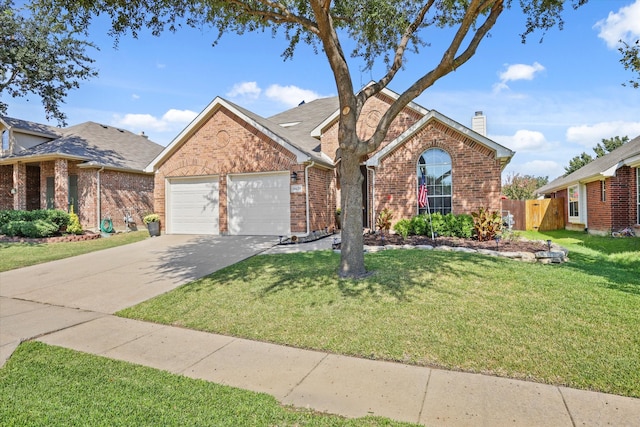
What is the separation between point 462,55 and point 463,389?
6.41m

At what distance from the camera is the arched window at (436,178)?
13.4 metres

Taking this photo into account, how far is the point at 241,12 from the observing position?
8.65 m

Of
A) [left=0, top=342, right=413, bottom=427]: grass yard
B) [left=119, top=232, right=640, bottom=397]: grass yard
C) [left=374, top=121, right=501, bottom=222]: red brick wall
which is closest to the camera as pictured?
[left=0, top=342, right=413, bottom=427]: grass yard

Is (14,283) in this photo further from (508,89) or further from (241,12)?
(508,89)

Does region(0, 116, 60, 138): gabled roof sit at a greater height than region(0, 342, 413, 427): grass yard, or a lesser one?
greater

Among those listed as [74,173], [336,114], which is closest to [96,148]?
[74,173]

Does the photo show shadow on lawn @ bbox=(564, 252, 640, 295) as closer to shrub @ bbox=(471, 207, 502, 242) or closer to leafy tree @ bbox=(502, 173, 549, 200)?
shrub @ bbox=(471, 207, 502, 242)

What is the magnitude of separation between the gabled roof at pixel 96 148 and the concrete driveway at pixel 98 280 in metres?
7.10

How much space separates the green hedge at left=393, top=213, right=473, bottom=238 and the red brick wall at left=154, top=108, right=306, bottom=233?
368cm

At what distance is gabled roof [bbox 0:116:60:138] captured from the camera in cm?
1817

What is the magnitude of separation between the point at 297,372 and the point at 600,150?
46214 millimetres

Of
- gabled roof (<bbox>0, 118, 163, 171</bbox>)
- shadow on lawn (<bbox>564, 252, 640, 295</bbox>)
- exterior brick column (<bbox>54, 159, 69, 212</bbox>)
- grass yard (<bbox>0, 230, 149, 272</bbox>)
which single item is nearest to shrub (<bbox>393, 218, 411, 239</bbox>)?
shadow on lawn (<bbox>564, 252, 640, 295</bbox>)

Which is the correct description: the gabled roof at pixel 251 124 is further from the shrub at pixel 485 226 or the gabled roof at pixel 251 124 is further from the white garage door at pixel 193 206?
the shrub at pixel 485 226

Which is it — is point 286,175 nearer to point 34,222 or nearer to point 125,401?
point 125,401
